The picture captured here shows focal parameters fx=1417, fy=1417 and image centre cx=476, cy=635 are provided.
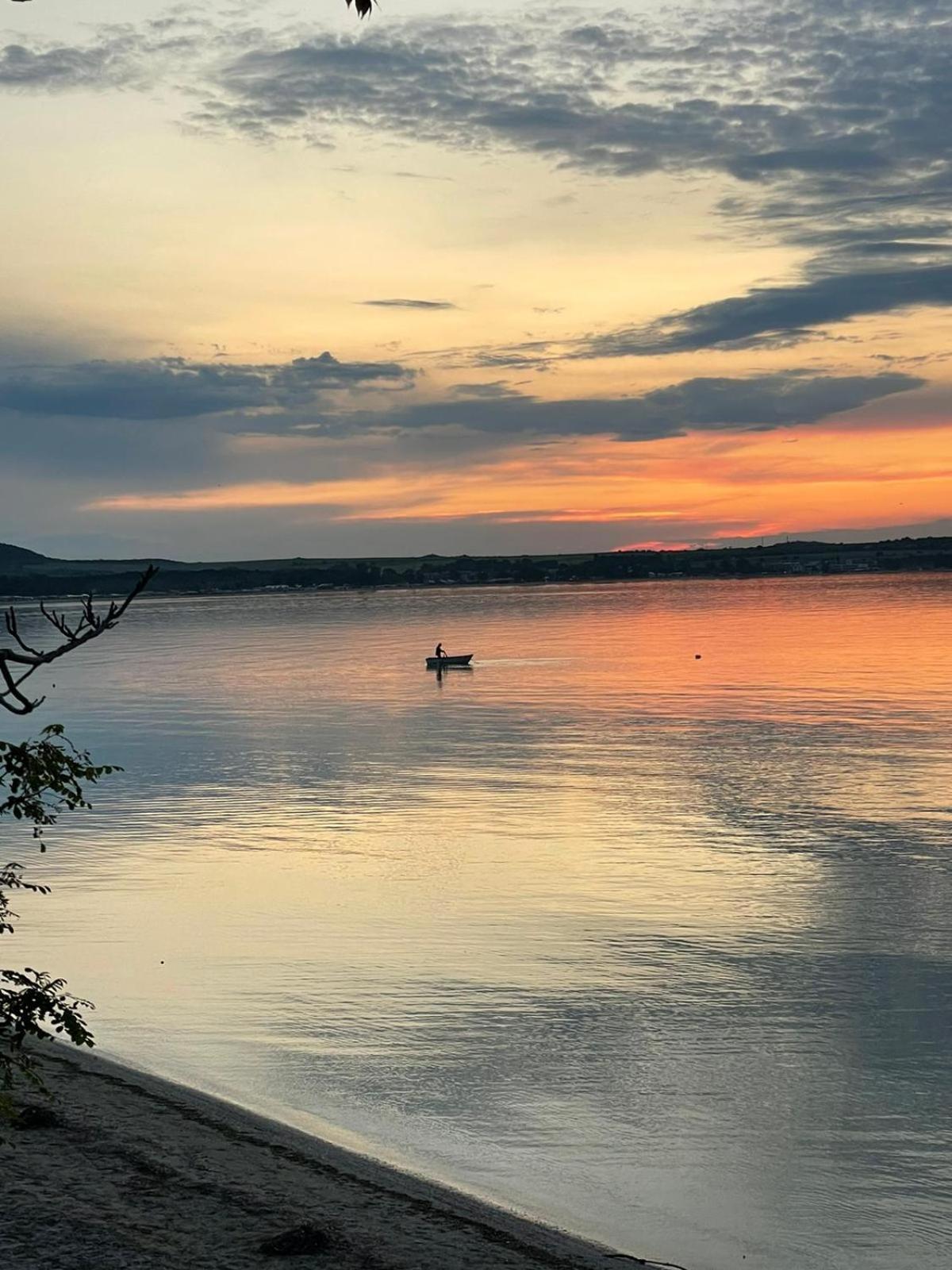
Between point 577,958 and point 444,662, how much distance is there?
72805 mm

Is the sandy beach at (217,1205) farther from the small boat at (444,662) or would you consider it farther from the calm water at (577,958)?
the small boat at (444,662)

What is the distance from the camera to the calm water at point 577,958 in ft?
49.7

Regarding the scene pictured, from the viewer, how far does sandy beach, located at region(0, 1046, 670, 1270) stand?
11391mm

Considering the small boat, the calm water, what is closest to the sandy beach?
the calm water

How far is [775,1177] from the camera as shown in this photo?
1496 cm

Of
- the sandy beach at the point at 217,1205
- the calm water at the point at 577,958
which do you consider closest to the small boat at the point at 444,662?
the calm water at the point at 577,958

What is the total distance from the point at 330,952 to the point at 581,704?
155 feet

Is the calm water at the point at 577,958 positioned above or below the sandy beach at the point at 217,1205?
below

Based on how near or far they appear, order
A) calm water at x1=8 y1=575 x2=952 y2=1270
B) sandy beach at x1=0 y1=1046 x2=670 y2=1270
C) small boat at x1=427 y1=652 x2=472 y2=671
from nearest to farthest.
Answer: sandy beach at x1=0 y1=1046 x2=670 y2=1270
calm water at x1=8 y1=575 x2=952 y2=1270
small boat at x1=427 y1=652 x2=472 y2=671

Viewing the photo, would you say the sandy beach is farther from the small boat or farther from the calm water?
the small boat

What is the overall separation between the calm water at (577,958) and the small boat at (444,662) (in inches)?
1444

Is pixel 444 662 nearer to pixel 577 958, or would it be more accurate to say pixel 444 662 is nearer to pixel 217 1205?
pixel 577 958

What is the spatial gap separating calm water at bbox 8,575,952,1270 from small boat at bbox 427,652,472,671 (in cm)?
3668

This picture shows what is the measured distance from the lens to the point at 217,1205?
12508 mm
